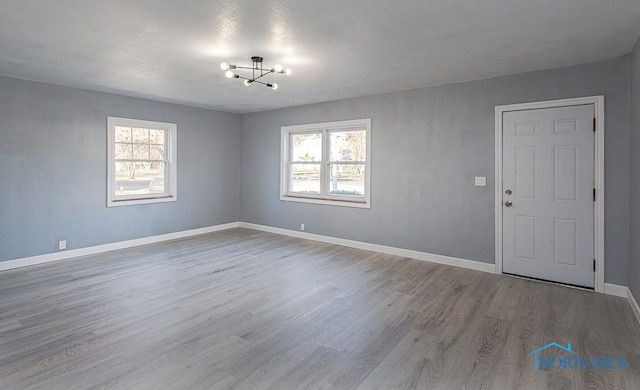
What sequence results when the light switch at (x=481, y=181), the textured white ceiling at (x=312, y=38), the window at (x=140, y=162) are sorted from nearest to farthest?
the textured white ceiling at (x=312, y=38)
the light switch at (x=481, y=181)
the window at (x=140, y=162)

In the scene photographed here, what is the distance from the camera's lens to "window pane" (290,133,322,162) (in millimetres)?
6430

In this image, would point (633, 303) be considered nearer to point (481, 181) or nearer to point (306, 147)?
point (481, 181)

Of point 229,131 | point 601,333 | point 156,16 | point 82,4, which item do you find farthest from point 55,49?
point 601,333

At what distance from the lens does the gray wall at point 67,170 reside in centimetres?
451

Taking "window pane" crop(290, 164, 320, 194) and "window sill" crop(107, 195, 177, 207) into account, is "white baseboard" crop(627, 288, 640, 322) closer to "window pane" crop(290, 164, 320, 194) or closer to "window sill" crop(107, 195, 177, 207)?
"window pane" crop(290, 164, 320, 194)

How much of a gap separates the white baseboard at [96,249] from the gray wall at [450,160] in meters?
2.50

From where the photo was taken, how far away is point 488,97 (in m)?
4.38

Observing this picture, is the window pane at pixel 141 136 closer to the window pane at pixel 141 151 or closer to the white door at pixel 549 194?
the window pane at pixel 141 151

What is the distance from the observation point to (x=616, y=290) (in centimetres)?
360

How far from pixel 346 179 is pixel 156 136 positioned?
358cm

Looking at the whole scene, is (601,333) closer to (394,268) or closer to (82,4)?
(394,268)

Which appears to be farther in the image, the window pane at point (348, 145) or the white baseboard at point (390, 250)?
the window pane at point (348, 145)

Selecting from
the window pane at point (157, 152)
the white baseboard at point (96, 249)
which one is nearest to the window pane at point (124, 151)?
the window pane at point (157, 152)

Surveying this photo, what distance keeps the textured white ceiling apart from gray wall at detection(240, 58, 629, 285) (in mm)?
257
